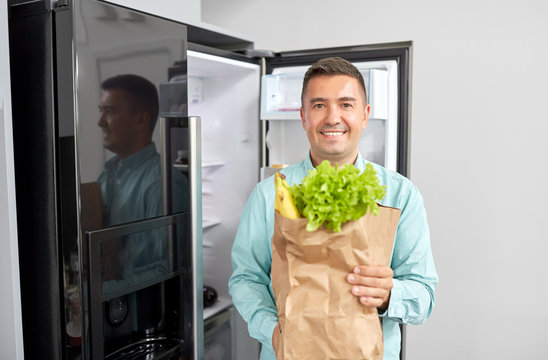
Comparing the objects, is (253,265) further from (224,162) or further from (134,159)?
(224,162)

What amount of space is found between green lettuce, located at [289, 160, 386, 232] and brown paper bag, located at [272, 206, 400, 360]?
0.13 ft

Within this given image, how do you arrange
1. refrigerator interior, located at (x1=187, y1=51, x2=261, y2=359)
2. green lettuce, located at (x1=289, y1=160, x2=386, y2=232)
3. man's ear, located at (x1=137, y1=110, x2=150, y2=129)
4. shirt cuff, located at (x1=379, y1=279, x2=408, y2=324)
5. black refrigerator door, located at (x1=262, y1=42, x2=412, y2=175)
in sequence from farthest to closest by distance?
refrigerator interior, located at (x1=187, y1=51, x2=261, y2=359) → black refrigerator door, located at (x1=262, y1=42, x2=412, y2=175) → man's ear, located at (x1=137, y1=110, x2=150, y2=129) → shirt cuff, located at (x1=379, y1=279, x2=408, y2=324) → green lettuce, located at (x1=289, y1=160, x2=386, y2=232)

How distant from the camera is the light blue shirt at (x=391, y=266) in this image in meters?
1.13

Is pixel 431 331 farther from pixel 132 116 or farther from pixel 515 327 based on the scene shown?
pixel 132 116

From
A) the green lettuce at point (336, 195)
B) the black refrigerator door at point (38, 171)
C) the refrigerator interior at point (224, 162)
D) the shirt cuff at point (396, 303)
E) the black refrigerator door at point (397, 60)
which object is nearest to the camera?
the green lettuce at point (336, 195)

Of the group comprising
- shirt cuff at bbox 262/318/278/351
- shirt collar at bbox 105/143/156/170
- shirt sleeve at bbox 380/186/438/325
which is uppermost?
shirt collar at bbox 105/143/156/170

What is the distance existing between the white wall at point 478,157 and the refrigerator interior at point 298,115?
0.62m

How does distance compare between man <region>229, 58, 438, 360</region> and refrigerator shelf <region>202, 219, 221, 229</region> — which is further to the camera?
refrigerator shelf <region>202, 219, 221, 229</region>

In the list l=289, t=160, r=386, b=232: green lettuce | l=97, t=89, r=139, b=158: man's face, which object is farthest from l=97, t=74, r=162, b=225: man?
l=289, t=160, r=386, b=232: green lettuce

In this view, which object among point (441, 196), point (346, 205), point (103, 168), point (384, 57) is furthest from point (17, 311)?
point (441, 196)

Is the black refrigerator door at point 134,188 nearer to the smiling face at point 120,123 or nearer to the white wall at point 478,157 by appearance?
the smiling face at point 120,123

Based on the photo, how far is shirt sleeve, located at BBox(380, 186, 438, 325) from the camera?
1093mm

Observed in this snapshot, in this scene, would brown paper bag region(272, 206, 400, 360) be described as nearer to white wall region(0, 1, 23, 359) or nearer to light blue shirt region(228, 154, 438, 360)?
light blue shirt region(228, 154, 438, 360)

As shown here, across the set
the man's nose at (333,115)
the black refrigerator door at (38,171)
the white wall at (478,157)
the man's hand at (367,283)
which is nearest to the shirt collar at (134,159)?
the black refrigerator door at (38,171)
